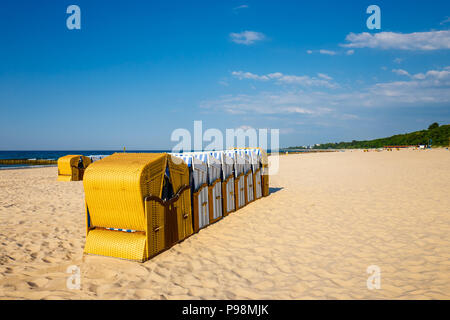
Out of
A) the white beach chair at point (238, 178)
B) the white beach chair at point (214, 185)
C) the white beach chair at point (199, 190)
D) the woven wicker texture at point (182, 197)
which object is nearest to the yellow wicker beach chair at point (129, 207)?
the woven wicker texture at point (182, 197)

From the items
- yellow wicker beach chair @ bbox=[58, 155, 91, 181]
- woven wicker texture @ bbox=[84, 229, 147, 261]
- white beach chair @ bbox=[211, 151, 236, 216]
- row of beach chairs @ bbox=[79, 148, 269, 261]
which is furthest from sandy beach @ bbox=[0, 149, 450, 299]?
yellow wicker beach chair @ bbox=[58, 155, 91, 181]

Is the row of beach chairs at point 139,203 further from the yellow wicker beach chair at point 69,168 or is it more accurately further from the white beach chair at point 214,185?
the yellow wicker beach chair at point 69,168

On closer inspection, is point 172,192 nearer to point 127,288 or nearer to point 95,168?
point 95,168

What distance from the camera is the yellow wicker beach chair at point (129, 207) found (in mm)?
4535

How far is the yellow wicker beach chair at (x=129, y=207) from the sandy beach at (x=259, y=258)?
9.9 inches

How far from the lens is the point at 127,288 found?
151 inches

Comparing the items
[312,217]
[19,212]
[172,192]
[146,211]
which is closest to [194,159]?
[172,192]

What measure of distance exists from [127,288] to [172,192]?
205 cm

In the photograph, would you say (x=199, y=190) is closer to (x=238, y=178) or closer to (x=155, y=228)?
(x=155, y=228)

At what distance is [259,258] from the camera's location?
4.96 m

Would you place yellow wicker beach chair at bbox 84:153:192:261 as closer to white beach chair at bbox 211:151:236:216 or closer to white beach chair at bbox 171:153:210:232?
white beach chair at bbox 171:153:210:232

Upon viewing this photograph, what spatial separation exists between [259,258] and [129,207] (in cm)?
240
